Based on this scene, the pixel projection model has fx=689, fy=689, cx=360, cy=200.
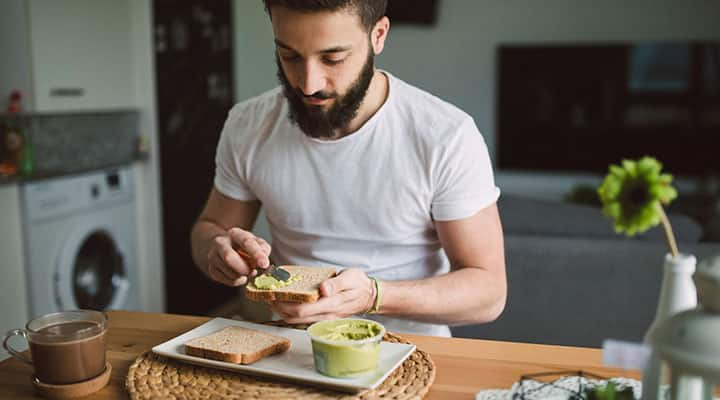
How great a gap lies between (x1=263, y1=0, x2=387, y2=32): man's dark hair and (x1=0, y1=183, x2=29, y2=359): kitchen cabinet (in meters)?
1.84

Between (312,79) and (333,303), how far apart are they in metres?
0.45

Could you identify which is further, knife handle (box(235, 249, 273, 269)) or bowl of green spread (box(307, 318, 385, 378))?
knife handle (box(235, 249, 273, 269))

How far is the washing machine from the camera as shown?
2869 millimetres

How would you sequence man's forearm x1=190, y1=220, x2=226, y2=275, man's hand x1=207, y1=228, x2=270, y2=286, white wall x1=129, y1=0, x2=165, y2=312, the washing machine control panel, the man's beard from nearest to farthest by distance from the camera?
man's hand x1=207, y1=228, x2=270, y2=286 → the man's beard → man's forearm x1=190, y1=220, x2=226, y2=275 → the washing machine control panel → white wall x1=129, y1=0, x2=165, y2=312

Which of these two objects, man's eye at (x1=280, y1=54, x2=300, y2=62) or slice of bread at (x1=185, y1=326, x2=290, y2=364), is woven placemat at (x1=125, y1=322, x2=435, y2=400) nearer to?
slice of bread at (x1=185, y1=326, x2=290, y2=364)

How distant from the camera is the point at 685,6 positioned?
5250 mm

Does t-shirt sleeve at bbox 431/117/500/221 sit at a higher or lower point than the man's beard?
lower

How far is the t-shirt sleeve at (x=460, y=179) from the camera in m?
1.43

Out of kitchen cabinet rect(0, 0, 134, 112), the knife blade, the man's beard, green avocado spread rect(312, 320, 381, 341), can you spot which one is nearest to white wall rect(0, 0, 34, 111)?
kitchen cabinet rect(0, 0, 134, 112)

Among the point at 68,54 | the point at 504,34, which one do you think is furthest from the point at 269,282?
the point at 504,34

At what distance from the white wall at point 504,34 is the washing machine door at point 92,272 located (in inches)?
121

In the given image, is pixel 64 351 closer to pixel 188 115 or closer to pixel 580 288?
pixel 580 288

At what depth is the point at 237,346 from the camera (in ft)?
3.43

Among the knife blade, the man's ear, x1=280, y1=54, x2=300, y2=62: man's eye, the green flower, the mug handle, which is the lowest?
the mug handle
